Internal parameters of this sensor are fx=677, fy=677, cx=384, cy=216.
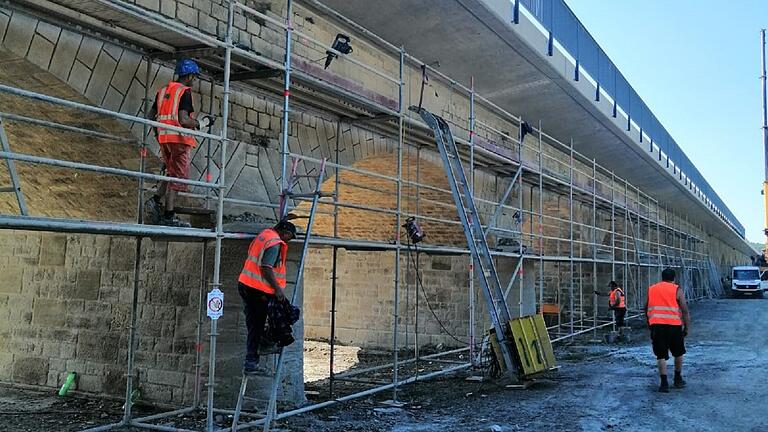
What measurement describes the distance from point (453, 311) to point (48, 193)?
8.89m

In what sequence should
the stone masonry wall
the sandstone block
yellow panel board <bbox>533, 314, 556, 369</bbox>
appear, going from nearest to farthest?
the stone masonry wall → the sandstone block → yellow panel board <bbox>533, 314, 556, 369</bbox>

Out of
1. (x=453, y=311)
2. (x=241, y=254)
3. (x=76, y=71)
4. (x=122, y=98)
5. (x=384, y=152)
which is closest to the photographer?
(x=76, y=71)

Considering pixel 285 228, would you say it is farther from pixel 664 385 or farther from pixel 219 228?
pixel 664 385

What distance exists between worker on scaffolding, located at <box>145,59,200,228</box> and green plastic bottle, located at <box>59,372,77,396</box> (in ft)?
9.90

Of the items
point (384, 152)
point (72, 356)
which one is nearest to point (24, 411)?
point (72, 356)

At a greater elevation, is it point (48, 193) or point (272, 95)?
point (272, 95)

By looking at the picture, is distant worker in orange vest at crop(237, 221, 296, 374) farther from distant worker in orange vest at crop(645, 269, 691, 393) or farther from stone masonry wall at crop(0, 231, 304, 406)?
distant worker in orange vest at crop(645, 269, 691, 393)

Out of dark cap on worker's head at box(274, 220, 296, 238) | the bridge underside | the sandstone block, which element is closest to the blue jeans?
dark cap on worker's head at box(274, 220, 296, 238)

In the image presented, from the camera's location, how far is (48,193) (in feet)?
26.2

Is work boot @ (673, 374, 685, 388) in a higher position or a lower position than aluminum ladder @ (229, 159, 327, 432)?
lower

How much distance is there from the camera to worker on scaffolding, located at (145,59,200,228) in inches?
227

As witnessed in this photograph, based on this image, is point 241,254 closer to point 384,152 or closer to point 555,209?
point 384,152

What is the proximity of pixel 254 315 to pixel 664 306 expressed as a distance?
558cm

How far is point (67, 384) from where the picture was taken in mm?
7949
